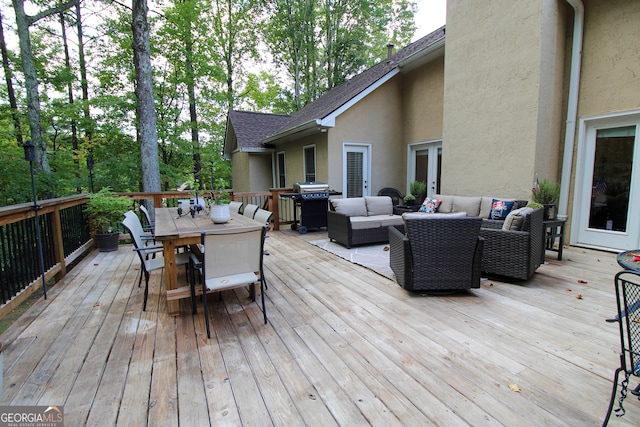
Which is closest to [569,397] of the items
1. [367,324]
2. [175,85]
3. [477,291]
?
[367,324]

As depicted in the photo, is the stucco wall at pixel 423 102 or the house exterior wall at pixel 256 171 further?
the house exterior wall at pixel 256 171

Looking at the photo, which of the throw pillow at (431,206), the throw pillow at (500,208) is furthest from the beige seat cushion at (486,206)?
the throw pillow at (431,206)

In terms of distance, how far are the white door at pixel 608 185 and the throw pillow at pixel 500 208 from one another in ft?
4.34

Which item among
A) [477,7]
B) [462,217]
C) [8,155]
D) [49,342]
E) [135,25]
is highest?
[135,25]

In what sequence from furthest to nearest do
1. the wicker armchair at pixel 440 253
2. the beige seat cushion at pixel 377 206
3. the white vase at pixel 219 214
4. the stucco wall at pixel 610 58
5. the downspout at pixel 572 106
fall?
1. the beige seat cushion at pixel 377 206
2. the downspout at pixel 572 106
3. the stucco wall at pixel 610 58
4. the white vase at pixel 219 214
5. the wicker armchair at pixel 440 253

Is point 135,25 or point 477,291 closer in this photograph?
point 477,291

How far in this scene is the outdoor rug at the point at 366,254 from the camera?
4.04 meters

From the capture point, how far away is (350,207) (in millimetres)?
5613

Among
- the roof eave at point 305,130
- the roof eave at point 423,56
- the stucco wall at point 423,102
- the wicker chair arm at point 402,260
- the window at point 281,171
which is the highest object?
the roof eave at point 423,56

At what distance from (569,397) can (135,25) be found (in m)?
9.15

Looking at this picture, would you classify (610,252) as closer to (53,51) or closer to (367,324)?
(367,324)

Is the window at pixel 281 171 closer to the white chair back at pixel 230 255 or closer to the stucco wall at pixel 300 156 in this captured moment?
the stucco wall at pixel 300 156

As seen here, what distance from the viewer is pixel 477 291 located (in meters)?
3.26

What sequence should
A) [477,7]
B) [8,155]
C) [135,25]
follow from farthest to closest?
1. [8,155]
2. [135,25]
3. [477,7]
